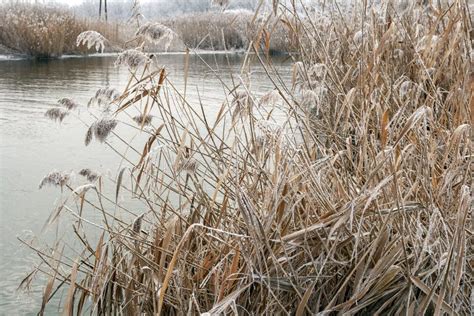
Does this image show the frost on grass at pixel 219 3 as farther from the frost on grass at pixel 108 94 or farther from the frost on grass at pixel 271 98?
the frost on grass at pixel 108 94

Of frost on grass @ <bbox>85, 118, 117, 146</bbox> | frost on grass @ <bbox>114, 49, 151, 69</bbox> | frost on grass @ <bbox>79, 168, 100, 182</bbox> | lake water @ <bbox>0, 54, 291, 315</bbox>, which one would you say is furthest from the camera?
lake water @ <bbox>0, 54, 291, 315</bbox>

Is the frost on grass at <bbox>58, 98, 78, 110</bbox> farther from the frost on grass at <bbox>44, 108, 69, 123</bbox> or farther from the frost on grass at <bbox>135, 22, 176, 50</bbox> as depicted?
the frost on grass at <bbox>135, 22, 176, 50</bbox>

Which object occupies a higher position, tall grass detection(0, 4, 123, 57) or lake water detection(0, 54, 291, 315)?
tall grass detection(0, 4, 123, 57)

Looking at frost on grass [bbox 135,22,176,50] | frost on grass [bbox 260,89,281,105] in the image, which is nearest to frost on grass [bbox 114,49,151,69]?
frost on grass [bbox 135,22,176,50]

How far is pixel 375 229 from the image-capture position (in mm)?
1355

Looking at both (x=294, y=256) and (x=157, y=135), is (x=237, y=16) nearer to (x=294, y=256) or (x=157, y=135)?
(x=157, y=135)

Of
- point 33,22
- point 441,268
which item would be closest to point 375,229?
point 441,268

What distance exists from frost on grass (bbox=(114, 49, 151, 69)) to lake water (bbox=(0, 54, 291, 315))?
0.20m

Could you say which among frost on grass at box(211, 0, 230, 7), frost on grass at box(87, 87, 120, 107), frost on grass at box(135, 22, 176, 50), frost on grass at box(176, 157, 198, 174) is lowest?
frost on grass at box(176, 157, 198, 174)

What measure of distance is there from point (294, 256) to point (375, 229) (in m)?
0.19

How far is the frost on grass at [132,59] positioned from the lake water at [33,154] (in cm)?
20

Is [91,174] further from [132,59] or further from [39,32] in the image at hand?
[39,32]

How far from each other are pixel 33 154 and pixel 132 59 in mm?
2731

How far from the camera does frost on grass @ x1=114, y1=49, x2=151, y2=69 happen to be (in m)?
1.45
